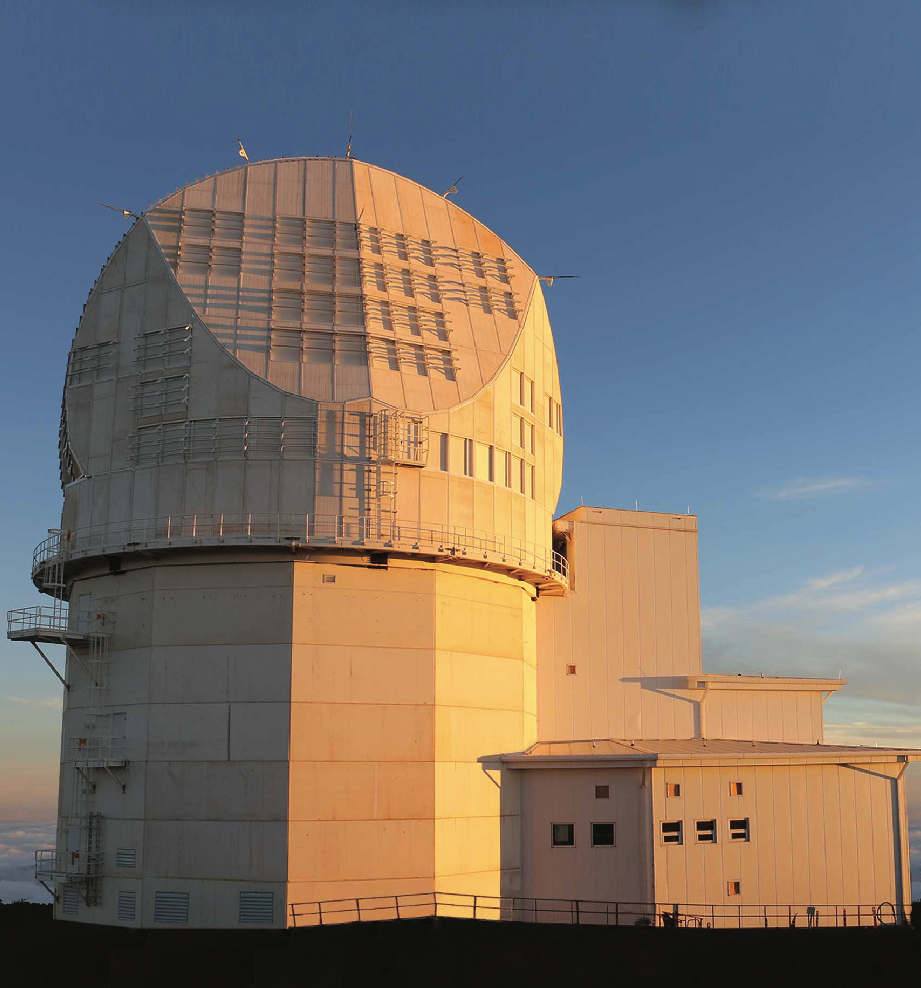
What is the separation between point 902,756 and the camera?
32.6 m

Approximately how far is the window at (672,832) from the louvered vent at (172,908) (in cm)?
1271

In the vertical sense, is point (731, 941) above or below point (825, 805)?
below

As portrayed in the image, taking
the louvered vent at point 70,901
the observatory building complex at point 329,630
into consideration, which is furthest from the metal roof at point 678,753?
the louvered vent at point 70,901

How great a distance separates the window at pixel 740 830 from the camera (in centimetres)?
3108

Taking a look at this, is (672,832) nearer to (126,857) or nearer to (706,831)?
(706,831)

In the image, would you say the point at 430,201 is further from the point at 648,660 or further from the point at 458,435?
the point at 648,660

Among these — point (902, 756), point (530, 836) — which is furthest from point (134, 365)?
point (902, 756)

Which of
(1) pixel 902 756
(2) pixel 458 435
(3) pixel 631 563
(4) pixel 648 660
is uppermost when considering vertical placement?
(2) pixel 458 435

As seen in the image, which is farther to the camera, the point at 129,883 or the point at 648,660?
the point at 648,660

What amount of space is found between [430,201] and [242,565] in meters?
14.2

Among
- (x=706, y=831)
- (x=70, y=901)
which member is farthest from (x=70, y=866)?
(x=706, y=831)

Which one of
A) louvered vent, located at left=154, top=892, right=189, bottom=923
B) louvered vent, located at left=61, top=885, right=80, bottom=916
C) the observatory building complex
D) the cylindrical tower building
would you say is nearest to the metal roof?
the observatory building complex

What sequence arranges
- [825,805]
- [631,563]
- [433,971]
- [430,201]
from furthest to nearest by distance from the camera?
[631,563] < [430,201] < [825,805] < [433,971]

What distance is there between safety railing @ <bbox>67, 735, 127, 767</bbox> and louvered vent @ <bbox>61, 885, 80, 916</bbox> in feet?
11.6
